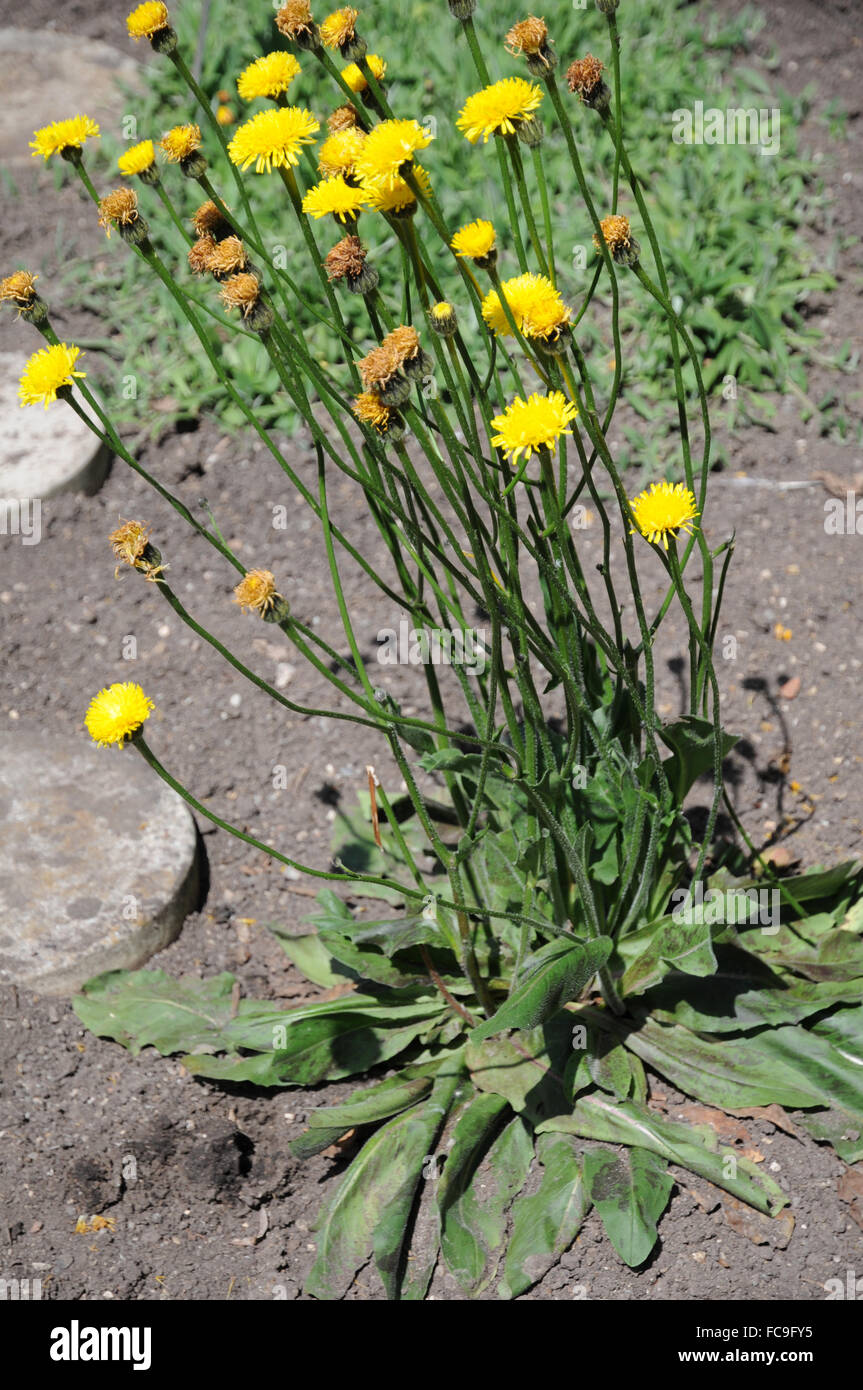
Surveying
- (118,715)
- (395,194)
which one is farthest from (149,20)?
(118,715)

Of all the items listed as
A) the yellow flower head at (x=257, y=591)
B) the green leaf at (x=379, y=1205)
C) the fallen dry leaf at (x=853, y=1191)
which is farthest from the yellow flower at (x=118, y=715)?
the fallen dry leaf at (x=853, y=1191)

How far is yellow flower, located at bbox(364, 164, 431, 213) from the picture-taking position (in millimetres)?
1523

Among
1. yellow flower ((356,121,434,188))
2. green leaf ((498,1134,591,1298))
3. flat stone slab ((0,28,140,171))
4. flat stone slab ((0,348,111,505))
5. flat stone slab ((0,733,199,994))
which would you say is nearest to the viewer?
yellow flower ((356,121,434,188))

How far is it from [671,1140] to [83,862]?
1447mm

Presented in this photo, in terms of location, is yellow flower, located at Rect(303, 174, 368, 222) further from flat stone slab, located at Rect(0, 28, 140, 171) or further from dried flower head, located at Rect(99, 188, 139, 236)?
flat stone slab, located at Rect(0, 28, 140, 171)

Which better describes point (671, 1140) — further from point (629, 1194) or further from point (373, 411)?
point (373, 411)

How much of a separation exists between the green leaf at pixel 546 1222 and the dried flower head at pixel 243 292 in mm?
1547

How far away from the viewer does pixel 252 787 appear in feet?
10.1

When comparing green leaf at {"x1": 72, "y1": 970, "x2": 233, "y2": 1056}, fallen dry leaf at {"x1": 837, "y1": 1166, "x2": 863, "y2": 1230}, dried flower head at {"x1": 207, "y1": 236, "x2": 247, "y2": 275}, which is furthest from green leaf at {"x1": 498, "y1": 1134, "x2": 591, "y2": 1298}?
dried flower head at {"x1": 207, "y1": 236, "x2": 247, "y2": 275}

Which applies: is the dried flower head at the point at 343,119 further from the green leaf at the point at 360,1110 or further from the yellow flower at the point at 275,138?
the green leaf at the point at 360,1110

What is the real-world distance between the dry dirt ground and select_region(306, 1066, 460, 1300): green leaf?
3.1 inches

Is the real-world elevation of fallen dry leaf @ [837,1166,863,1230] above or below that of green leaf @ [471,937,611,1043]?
below

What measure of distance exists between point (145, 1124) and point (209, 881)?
68 centimetres

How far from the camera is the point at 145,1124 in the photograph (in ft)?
7.96
